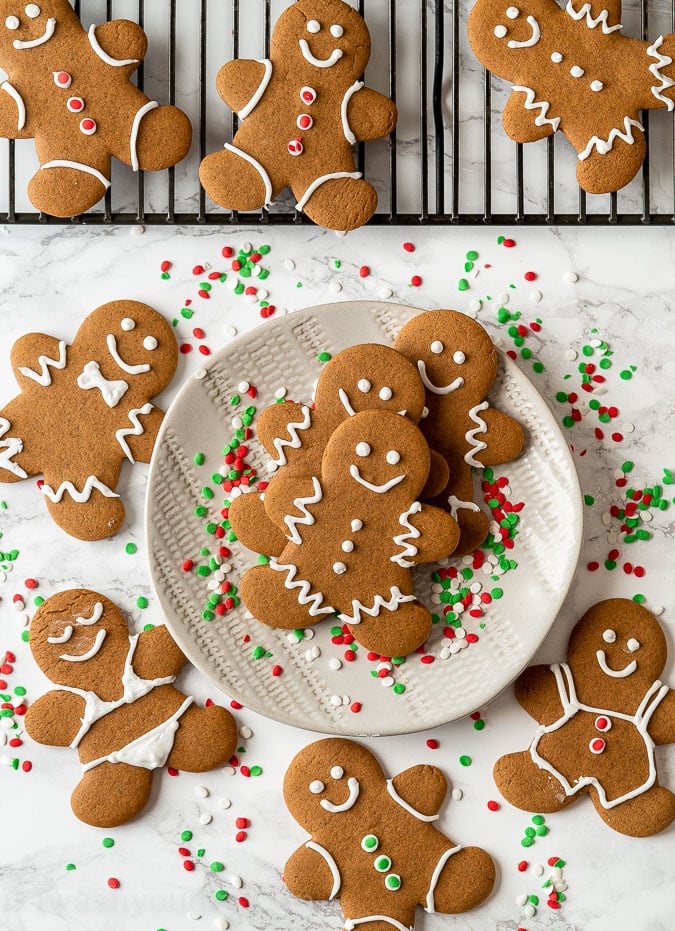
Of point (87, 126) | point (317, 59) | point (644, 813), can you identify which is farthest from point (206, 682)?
point (317, 59)

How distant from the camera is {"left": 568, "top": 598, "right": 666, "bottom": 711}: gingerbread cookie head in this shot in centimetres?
179

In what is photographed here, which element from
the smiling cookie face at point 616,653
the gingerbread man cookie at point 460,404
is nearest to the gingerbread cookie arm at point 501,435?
the gingerbread man cookie at point 460,404

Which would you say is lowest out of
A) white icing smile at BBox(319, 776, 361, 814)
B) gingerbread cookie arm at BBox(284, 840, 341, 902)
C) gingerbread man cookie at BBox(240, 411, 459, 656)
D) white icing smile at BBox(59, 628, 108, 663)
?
gingerbread cookie arm at BBox(284, 840, 341, 902)

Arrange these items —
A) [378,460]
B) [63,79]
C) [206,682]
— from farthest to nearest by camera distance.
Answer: [206,682] < [63,79] < [378,460]

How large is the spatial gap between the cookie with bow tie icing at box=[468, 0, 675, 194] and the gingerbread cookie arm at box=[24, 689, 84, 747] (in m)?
1.38

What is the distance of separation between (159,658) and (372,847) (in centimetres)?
53

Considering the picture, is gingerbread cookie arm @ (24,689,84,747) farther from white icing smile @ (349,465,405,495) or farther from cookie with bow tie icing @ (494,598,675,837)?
cookie with bow tie icing @ (494,598,675,837)

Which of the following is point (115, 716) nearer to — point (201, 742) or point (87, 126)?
point (201, 742)

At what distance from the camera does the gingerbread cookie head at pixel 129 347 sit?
1.82 meters

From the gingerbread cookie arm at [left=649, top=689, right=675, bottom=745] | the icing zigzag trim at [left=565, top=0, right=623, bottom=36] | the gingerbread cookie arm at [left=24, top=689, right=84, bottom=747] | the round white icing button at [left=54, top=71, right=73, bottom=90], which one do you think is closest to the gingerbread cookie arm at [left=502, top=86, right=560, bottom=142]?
the icing zigzag trim at [left=565, top=0, right=623, bottom=36]

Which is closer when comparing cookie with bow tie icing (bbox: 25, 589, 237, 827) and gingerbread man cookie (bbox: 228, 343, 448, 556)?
gingerbread man cookie (bbox: 228, 343, 448, 556)

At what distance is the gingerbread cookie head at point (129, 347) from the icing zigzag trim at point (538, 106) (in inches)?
31.5

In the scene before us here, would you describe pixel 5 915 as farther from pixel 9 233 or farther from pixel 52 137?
pixel 52 137

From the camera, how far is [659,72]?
68.9 inches
